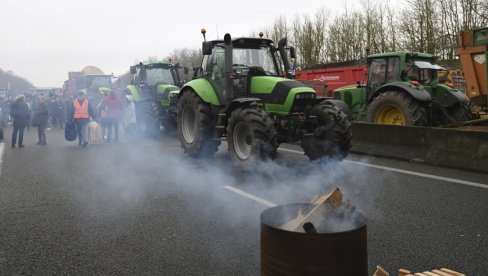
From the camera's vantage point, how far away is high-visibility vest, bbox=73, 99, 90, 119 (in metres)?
13.4

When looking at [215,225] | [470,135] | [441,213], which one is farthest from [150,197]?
[470,135]

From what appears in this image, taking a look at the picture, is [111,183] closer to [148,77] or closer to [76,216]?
[76,216]

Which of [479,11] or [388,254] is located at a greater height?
[479,11]

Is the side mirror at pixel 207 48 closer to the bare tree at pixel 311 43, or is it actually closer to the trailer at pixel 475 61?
the trailer at pixel 475 61

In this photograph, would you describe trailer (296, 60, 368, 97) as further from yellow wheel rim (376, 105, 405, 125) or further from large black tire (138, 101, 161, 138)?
large black tire (138, 101, 161, 138)

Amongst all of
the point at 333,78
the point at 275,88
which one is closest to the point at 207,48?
the point at 275,88

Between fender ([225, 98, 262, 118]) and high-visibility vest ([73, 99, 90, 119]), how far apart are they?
21.6 ft

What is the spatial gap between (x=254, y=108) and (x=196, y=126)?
2.08 m

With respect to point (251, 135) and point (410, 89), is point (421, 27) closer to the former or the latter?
point (410, 89)

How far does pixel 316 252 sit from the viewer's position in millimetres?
2492

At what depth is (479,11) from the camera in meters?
20.9

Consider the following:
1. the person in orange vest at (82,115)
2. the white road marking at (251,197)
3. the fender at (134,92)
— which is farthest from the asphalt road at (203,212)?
the fender at (134,92)

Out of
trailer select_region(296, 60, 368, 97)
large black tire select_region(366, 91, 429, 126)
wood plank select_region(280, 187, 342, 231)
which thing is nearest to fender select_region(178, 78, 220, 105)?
large black tire select_region(366, 91, 429, 126)

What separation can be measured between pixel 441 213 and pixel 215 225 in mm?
2710
